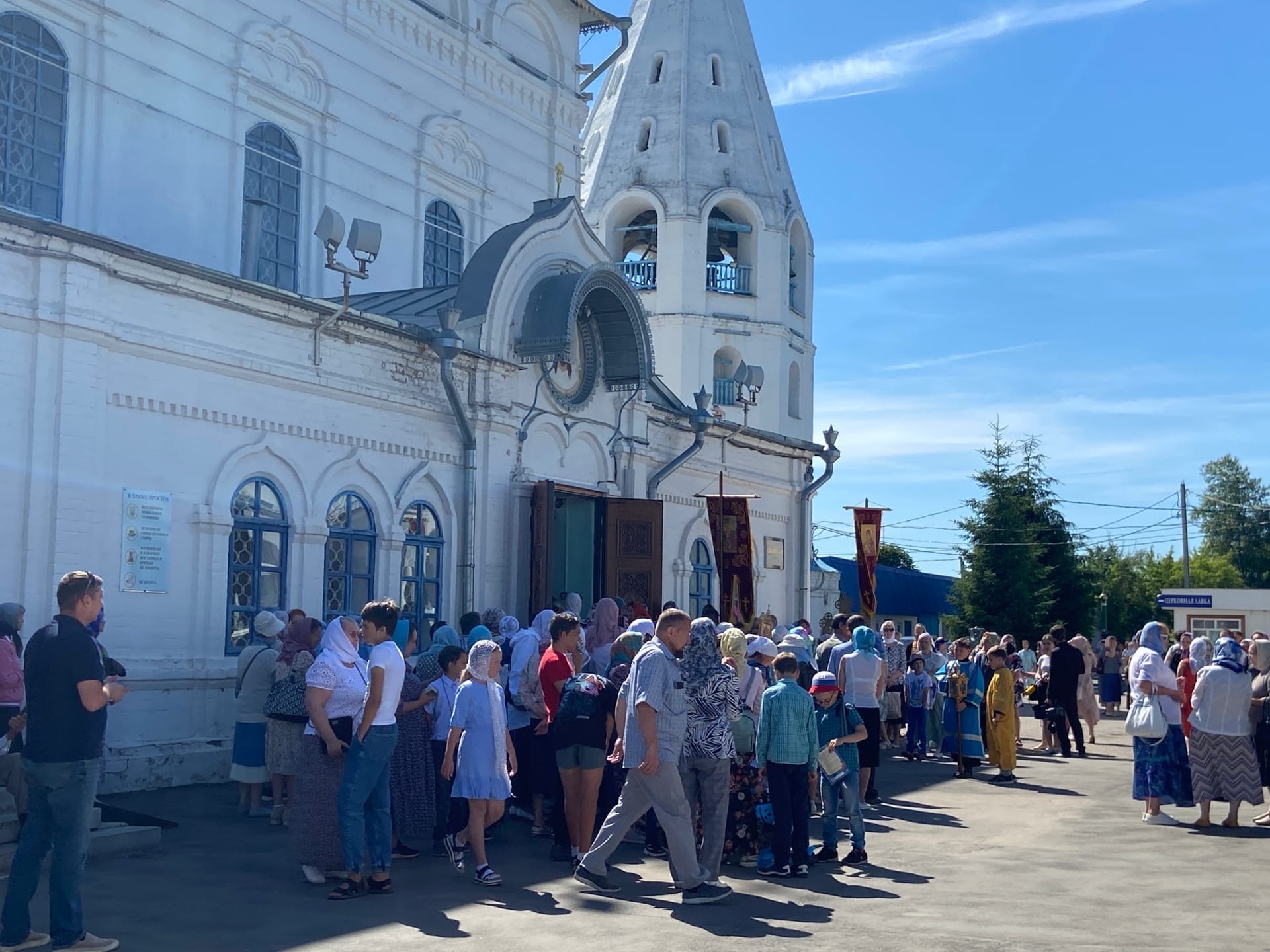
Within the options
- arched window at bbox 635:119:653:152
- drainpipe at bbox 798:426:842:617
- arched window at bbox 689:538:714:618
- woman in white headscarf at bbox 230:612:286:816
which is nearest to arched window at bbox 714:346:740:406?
arched window at bbox 635:119:653:152

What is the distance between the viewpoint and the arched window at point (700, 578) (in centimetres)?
2144

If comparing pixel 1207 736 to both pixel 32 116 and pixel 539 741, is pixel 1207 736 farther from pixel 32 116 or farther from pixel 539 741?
pixel 32 116

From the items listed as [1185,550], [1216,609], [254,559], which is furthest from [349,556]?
[1185,550]

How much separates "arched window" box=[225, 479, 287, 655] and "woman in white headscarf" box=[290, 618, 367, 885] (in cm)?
489

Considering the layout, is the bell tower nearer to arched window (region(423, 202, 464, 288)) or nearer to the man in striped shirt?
arched window (region(423, 202, 464, 288))

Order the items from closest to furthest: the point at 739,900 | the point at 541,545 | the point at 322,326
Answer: the point at 739,900, the point at 322,326, the point at 541,545

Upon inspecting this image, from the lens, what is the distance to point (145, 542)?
1209 cm

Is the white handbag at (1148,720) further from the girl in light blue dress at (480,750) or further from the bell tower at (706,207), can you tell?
the bell tower at (706,207)

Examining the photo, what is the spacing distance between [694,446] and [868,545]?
471 cm

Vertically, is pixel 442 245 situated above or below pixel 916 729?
above

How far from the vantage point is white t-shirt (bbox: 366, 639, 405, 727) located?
800 centimetres

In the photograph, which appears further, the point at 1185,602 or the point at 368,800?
the point at 1185,602

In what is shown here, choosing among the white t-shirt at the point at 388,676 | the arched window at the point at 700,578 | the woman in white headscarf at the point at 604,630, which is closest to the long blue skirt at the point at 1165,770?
the woman in white headscarf at the point at 604,630

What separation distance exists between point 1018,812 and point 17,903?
915 cm
